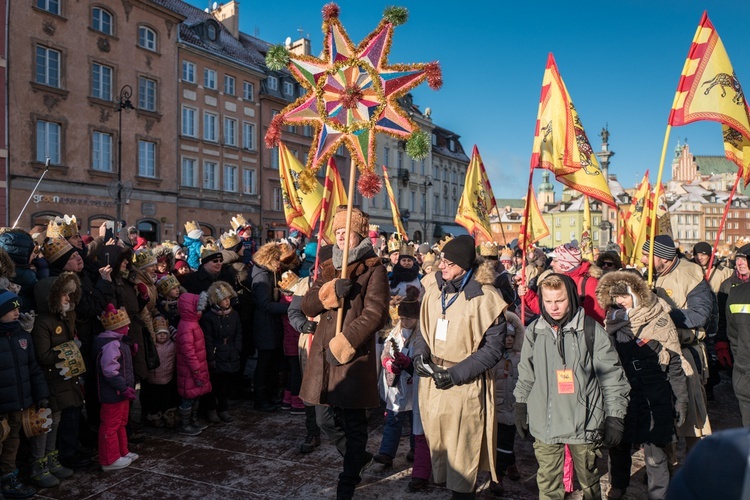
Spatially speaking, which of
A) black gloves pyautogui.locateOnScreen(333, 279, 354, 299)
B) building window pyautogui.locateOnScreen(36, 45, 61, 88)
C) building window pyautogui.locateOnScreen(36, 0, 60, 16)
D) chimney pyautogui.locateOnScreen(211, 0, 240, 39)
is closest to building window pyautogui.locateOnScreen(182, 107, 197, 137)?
building window pyautogui.locateOnScreen(36, 45, 61, 88)

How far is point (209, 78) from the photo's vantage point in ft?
95.2

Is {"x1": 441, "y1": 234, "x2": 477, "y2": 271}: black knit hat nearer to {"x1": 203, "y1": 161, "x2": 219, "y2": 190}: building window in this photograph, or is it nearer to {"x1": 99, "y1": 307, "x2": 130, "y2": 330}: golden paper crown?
{"x1": 99, "y1": 307, "x2": 130, "y2": 330}: golden paper crown

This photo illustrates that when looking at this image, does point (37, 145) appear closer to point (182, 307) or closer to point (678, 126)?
point (182, 307)

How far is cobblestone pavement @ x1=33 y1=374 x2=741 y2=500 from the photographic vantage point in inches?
165

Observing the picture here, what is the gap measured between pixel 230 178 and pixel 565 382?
29.1m

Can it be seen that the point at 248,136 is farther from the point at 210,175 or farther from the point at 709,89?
the point at 709,89

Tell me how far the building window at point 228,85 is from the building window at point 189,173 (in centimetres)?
494

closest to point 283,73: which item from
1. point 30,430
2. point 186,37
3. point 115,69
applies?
point 186,37

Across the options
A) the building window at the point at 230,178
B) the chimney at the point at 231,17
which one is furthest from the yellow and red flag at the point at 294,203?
the chimney at the point at 231,17

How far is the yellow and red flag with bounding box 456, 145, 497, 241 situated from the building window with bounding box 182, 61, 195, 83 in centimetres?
2160

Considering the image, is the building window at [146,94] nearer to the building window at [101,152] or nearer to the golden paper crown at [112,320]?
the building window at [101,152]

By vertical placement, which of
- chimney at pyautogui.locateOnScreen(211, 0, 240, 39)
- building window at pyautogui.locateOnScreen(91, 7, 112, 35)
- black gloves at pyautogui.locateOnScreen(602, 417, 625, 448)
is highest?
chimney at pyautogui.locateOnScreen(211, 0, 240, 39)

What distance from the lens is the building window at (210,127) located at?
2881cm

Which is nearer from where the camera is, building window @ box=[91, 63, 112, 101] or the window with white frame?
building window @ box=[91, 63, 112, 101]
